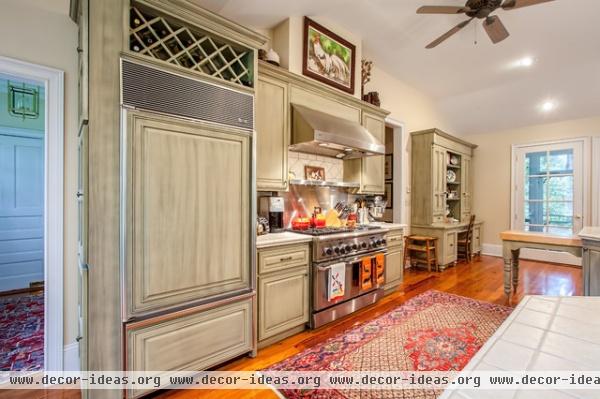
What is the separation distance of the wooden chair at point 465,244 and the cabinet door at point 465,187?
1.40 feet

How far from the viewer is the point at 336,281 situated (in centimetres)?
286

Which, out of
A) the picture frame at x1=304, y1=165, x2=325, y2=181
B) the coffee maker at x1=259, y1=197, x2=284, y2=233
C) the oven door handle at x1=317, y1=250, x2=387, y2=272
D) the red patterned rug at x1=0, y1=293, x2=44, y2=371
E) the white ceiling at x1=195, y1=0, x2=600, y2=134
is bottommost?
the red patterned rug at x1=0, y1=293, x2=44, y2=371

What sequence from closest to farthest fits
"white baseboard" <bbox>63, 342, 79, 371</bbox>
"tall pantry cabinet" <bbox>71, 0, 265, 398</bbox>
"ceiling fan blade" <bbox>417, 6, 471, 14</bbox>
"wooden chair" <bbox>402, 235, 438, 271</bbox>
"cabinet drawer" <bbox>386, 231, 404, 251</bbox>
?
"tall pantry cabinet" <bbox>71, 0, 265, 398</bbox>, "white baseboard" <bbox>63, 342, 79, 371</bbox>, "ceiling fan blade" <bbox>417, 6, 471, 14</bbox>, "cabinet drawer" <bbox>386, 231, 404, 251</bbox>, "wooden chair" <bbox>402, 235, 438, 271</bbox>

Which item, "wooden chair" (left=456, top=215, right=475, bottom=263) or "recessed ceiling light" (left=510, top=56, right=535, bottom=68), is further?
"wooden chair" (left=456, top=215, right=475, bottom=263)

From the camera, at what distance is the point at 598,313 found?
85 centimetres

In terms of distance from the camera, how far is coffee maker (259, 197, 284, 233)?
3.06 meters

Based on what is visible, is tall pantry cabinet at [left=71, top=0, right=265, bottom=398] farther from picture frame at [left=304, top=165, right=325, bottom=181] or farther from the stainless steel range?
picture frame at [left=304, top=165, right=325, bottom=181]

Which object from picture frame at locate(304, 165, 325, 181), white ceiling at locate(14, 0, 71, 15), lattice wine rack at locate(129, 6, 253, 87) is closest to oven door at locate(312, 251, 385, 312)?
picture frame at locate(304, 165, 325, 181)

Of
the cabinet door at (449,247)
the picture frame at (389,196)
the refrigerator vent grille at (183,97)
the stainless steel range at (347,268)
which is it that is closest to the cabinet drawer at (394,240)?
the stainless steel range at (347,268)

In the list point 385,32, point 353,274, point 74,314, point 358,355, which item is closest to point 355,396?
point 358,355

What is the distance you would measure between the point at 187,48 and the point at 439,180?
482 centimetres

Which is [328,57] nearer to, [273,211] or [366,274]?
[273,211]

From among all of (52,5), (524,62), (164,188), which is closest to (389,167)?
(524,62)

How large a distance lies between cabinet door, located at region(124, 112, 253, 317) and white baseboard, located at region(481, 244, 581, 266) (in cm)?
635
